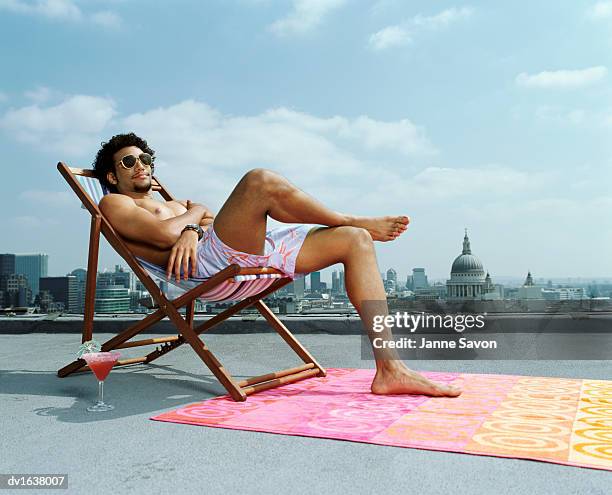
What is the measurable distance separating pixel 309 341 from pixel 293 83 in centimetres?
294

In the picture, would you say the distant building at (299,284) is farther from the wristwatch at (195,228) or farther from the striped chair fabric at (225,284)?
the wristwatch at (195,228)

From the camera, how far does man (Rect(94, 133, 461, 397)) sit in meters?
2.24

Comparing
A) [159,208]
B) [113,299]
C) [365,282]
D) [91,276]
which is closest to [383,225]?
[365,282]

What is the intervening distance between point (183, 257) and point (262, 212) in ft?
1.41

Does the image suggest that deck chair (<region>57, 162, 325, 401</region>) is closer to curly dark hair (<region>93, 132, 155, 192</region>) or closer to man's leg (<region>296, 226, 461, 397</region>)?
curly dark hair (<region>93, 132, 155, 192</region>)

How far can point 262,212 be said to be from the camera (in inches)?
89.1

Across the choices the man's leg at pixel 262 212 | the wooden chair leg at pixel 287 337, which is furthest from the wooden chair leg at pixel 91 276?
the wooden chair leg at pixel 287 337

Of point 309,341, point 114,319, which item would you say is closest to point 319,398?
point 309,341

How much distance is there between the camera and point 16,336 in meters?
5.20

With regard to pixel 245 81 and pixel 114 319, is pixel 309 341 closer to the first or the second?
pixel 114 319

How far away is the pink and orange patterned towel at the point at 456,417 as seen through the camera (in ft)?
4.94

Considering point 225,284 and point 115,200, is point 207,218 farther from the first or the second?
point 225,284

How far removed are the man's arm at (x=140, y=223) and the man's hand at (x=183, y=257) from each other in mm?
85

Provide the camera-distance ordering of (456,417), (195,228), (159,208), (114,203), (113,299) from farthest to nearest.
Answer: (113,299) < (159,208) < (114,203) < (195,228) < (456,417)
